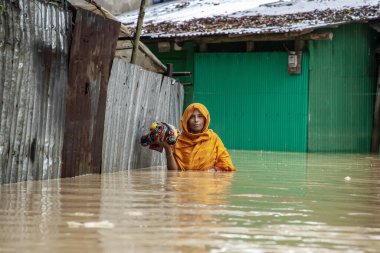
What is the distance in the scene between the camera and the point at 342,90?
20.9m

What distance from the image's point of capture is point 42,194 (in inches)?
271

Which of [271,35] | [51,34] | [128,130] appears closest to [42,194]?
[51,34]

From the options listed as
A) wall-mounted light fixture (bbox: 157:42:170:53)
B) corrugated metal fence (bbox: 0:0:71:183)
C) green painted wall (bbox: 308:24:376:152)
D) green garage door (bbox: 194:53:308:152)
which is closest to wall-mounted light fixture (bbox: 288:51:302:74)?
green garage door (bbox: 194:53:308:152)

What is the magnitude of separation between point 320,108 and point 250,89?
1721 mm

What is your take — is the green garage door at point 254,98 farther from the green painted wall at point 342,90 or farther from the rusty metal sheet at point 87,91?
the rusty metal sheet at point 87,91

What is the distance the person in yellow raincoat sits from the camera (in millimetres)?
11328

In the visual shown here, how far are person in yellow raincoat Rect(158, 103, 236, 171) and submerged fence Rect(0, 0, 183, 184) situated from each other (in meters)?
0.71

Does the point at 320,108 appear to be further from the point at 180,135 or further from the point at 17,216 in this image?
the point at 17,216

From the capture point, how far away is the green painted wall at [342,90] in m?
20.2

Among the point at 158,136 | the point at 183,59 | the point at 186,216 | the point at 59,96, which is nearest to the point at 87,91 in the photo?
the point at 59,96

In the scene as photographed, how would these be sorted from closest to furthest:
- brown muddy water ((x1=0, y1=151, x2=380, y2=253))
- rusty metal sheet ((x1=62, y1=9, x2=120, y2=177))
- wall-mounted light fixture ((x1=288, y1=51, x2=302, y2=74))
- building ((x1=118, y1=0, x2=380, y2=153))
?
brown muddy water ((x1=0, y1=151, x2=380, y2=253)), rusty metal sheet ((x1=62, y1=9, x2=120, y2=177)), wall-mounted light fixture ((x1=288, y1=51, x2=302, y2=74)), building ((x1=118, y1=0, x2=380, y2=153))

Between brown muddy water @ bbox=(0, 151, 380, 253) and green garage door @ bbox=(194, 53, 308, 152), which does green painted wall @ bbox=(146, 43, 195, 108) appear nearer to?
green garage door @ bbox=(194, 53, 308, 152)

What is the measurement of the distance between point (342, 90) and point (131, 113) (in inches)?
430

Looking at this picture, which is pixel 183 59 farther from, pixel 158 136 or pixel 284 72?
pixel 158 136
